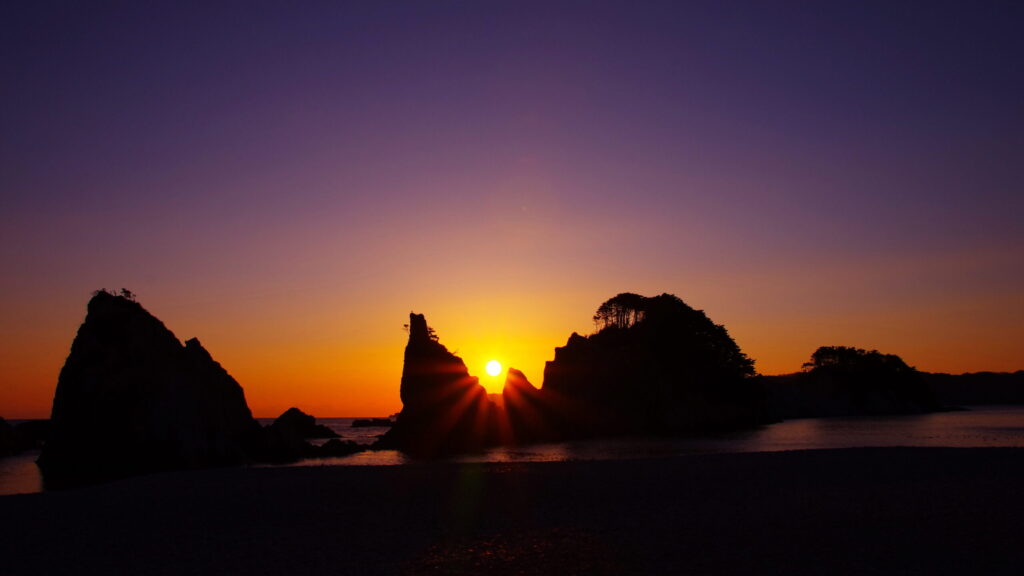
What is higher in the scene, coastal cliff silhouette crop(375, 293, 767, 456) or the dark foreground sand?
coastal cliff silhouette crop(375, 293, 767, 456)

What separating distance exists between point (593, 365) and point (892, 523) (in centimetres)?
8758

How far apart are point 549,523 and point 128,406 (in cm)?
4261

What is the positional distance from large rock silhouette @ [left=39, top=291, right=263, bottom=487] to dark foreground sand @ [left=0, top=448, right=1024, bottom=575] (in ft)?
63.2

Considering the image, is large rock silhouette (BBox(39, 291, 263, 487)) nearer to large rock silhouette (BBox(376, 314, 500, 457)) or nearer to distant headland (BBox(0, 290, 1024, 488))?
distant headland (BBox(0, 290, 1024, 488))

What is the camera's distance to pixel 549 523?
1902cm

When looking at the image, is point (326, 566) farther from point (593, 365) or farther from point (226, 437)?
point (593, 365)

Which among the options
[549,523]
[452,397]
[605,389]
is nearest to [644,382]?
[605,389]

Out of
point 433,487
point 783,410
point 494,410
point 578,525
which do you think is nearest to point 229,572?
point 578,525

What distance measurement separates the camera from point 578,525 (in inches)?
731

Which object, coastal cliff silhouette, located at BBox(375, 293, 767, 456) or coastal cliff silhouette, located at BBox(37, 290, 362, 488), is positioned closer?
coastal cliff silhouette, located at BBox(37, 290, 362, 488)

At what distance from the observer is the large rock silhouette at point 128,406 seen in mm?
48312

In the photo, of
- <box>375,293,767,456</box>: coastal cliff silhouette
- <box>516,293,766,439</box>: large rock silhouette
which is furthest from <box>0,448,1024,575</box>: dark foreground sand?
<box>516,293,766,439</box>: large rock silhouette

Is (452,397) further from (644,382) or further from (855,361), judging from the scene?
(855,361)

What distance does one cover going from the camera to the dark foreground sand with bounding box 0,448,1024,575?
1462 centimetres
